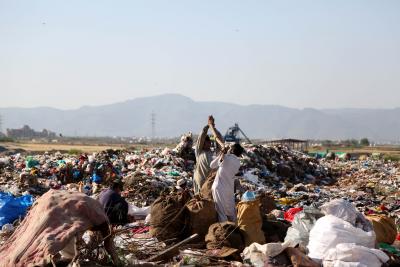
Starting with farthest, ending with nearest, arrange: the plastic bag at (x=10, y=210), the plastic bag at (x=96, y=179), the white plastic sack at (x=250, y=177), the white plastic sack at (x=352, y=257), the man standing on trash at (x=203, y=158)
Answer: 1. the white plastic sack at (x=250, y=177)
2. the plastic bag at (x=96, y=179)
3. the plastic bag at (x=10, y=210)
4. the man standing on trash at (x=203, y=158)
5. the white plastic sack at (x=352, y=257)

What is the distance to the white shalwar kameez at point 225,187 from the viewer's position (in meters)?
7.27

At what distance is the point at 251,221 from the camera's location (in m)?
6.88

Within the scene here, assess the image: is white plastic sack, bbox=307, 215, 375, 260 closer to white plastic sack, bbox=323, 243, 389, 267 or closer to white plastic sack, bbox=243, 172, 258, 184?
white plastic sack, bbox=323, 243, 389, 267

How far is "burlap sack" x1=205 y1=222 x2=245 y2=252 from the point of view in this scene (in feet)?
21.7

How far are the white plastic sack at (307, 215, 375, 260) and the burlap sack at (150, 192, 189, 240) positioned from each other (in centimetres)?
184

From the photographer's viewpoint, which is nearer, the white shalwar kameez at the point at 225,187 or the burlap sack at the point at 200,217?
the burlap sack at the point at 200,217

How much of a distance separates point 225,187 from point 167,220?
0.86 m

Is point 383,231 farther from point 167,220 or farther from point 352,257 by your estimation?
point 167,220

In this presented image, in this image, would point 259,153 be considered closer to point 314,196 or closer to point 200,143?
point 314,196

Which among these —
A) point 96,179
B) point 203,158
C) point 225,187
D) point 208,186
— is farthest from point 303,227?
→ point 96,179

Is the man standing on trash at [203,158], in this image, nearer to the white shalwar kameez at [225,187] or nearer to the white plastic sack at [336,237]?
Result: the white shalwar kameez at [225,187]

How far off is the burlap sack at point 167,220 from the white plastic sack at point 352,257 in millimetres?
2087

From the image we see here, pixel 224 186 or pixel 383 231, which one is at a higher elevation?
pixel 224 186

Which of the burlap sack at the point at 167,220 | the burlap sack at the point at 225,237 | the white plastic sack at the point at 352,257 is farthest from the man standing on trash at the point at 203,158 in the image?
the white plastic sack at the point at 352,257
